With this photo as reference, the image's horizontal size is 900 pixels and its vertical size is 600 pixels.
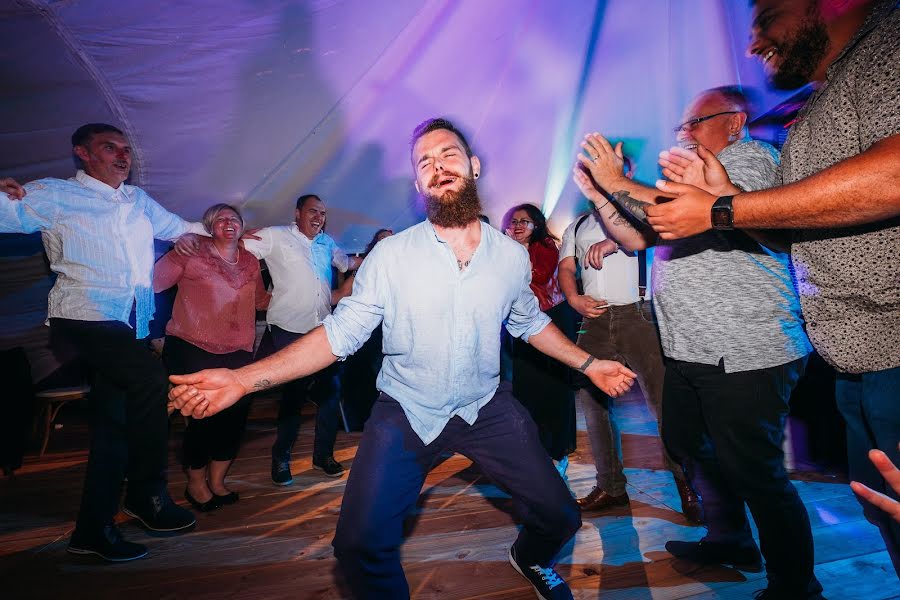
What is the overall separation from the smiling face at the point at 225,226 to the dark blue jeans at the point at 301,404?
808 millimetres

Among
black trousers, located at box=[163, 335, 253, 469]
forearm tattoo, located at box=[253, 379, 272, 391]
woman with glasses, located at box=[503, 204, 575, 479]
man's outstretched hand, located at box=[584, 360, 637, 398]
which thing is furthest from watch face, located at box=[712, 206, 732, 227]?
black trousers, located at box=[163, 335, 253, 469]

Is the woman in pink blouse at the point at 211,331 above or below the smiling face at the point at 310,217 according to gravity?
below

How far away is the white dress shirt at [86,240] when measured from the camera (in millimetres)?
2451

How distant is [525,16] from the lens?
14.2 feet

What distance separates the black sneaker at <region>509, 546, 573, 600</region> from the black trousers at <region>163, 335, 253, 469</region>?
2.07 meters

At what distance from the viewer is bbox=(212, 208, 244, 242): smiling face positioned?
11.0ft

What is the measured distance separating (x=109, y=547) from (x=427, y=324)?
2.26 metres

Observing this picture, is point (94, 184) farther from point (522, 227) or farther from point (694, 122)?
point (694, 122)

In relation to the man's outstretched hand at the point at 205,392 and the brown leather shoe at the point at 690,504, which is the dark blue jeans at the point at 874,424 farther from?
the man's outstretched hand at the point at 205,392

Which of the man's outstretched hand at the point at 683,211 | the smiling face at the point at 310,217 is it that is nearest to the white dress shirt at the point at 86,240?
the smiling face at the point at 310,217

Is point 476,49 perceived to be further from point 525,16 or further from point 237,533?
point 237,533

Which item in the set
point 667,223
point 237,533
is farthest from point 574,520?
point 237,533

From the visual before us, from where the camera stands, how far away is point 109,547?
252 cm

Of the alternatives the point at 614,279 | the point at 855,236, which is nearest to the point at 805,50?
the point at 855,236
